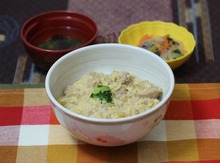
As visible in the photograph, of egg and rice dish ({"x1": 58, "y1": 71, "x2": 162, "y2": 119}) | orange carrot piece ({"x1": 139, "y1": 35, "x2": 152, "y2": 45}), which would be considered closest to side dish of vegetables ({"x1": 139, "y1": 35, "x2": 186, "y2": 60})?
orange carrot piece ({"x1": 139, "y1": 35, "x2": 152, "y2": 45})

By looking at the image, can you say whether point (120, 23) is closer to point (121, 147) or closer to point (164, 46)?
point (164, 46)

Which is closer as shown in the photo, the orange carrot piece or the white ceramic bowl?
the white ceramic bowl

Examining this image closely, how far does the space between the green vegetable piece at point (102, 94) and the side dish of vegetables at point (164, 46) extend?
16.7 inches

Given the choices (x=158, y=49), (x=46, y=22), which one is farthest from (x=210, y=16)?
(x=46, y=22)

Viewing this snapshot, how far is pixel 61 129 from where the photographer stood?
0.98 meters

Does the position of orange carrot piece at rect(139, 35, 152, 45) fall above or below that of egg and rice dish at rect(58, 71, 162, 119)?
below

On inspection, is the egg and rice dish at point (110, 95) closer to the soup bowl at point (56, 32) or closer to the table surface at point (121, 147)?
the table surface at point (121, 147)

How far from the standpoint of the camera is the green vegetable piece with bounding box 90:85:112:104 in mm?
885

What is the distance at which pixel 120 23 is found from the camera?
1.54 m

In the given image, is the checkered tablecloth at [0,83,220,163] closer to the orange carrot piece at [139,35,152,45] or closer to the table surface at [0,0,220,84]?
the table surface at [0,0,220,84]

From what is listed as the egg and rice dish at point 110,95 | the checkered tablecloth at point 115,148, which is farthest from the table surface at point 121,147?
the egg and rice dish at point 110,95

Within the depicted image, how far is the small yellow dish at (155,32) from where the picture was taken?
1347 mm

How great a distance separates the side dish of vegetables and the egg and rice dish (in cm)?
33

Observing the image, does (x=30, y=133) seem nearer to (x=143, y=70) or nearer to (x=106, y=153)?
(x=106, y=153)
